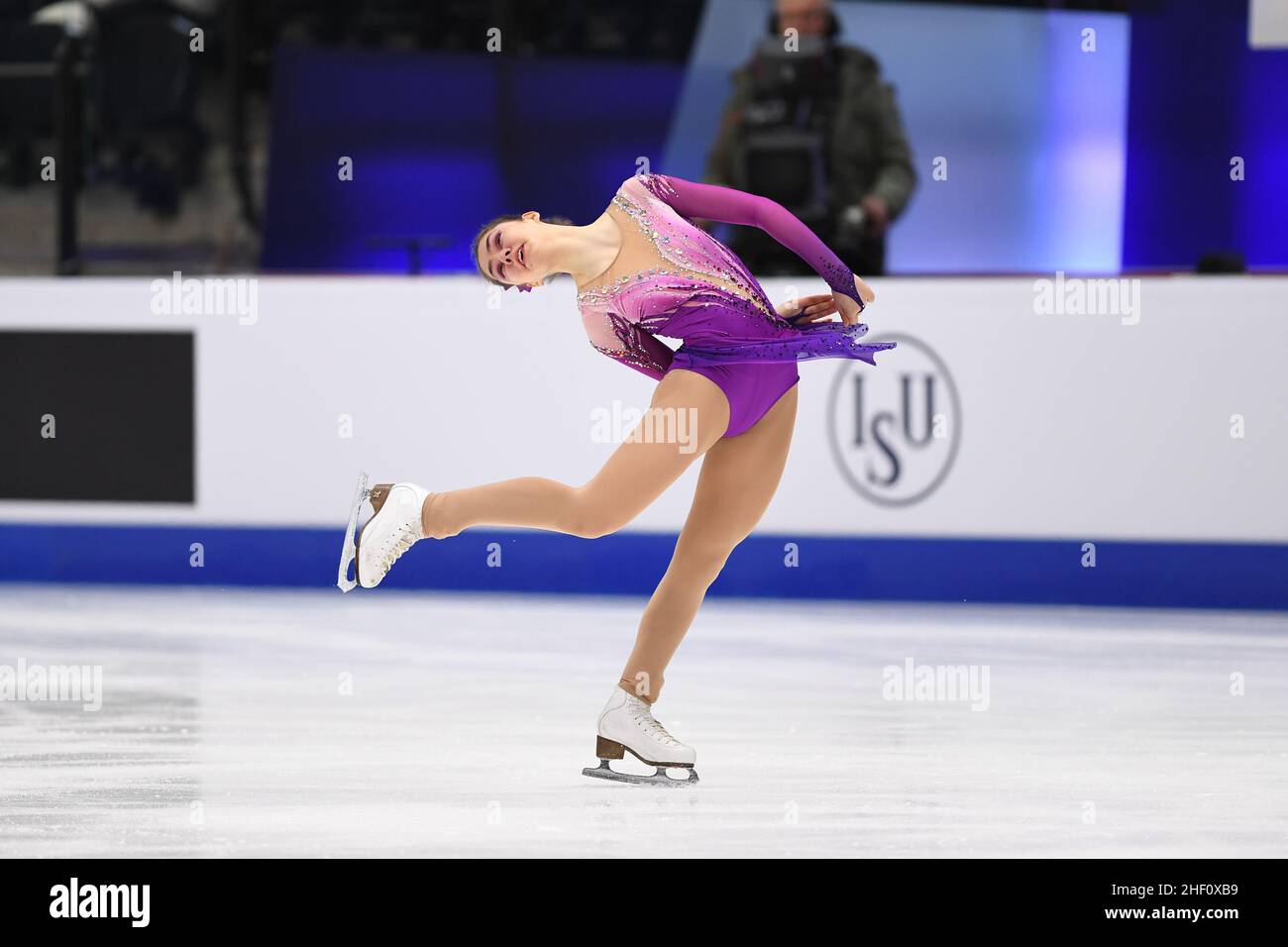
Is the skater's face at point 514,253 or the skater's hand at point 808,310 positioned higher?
the skater's face at point 514,253

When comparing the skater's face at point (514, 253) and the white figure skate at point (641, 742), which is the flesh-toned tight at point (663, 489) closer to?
the white figure skate at point (641, 742)

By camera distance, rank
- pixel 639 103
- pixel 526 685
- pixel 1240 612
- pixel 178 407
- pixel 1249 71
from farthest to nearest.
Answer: pixel 639 103 < pixel 1249 71 < pixel 178 407 < pixel 1240 612 < pixel 526 685

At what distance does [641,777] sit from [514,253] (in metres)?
1.08

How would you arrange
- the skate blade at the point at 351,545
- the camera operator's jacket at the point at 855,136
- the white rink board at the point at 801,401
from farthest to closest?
the camera operator's jacket at the point at 855,136
the white rink board at the point at 801,401
the skate blade at the point at 351,545

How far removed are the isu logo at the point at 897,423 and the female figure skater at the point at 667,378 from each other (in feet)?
10.4

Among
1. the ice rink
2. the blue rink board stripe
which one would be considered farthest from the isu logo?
the ice rink

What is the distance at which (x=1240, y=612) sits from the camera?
678 centimetres

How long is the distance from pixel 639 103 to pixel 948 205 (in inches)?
66.9

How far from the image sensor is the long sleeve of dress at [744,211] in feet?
12.2

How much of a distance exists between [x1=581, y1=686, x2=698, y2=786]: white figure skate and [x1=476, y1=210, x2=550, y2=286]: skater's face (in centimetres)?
86

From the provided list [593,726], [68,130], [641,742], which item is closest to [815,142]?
[68,130]

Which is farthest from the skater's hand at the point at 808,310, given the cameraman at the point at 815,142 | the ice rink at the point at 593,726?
the cameraman at the point at 815,142
